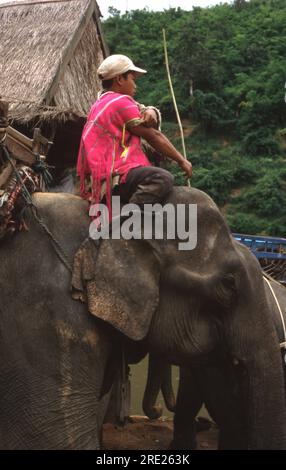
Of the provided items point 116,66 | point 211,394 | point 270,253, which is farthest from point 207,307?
point 270,253

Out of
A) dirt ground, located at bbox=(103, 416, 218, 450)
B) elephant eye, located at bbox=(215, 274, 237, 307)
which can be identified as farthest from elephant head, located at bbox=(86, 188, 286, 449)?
dirt ground, located at bbox=(103, 416, 218, 450)

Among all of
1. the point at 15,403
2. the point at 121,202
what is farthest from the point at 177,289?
the point at 15,403

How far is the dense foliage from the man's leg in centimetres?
2067

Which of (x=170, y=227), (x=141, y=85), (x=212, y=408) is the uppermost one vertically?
(x=141, y=85)

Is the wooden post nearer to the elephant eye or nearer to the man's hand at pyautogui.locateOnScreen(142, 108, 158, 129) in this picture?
the man's hand at pyautogui.locateOnScreen(142, 108, 158, 129)

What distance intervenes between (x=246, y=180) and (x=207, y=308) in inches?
985

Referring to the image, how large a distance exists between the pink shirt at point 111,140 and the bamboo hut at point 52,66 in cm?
631

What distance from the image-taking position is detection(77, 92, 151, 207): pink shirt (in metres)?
3.71

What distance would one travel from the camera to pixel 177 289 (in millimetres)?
3605

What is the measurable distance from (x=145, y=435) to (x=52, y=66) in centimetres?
778

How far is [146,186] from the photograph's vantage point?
3.57m

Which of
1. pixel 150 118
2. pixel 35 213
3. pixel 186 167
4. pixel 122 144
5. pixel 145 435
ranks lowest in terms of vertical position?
pixel 145 435

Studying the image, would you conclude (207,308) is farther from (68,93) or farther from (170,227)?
(68,93)

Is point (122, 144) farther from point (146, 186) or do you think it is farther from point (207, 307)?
point (207, 307)
